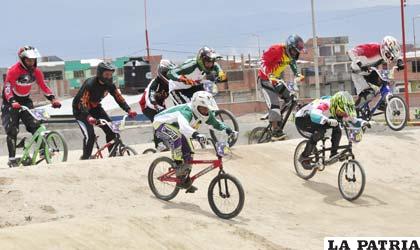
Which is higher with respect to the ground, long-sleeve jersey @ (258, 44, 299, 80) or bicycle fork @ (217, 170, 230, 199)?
long-sleeve jersey @ (258, 44, 299, 80)

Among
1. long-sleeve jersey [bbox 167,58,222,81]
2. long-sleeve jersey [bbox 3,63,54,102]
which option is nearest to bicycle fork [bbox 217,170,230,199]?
long-sleeve jersey [bbox 167,58,222,81]

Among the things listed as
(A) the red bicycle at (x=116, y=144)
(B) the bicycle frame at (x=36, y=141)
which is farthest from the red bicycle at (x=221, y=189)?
(B) the bicycle frame at (x=36, y=141)

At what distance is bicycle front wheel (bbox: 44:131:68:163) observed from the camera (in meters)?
12.3

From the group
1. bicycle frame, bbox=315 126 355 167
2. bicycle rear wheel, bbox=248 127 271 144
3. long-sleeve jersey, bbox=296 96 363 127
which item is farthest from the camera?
bicycle rear wheel, bbox=248 127 271 144

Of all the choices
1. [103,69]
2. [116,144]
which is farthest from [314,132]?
[103,69]

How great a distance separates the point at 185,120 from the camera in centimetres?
995

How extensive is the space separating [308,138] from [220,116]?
6.18 feet

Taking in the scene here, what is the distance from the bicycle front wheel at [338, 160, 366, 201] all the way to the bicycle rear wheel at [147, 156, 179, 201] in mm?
3123

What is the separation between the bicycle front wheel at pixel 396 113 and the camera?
15508 mm

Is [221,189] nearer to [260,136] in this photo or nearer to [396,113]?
[260,136]

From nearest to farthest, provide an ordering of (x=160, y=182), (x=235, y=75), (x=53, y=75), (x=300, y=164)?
(x=160, y=182) → (x=300, y=164) → (x=235, y=75) → (x=53, y=75)

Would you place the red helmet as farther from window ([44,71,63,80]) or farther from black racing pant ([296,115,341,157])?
window ([44,71,63,80])

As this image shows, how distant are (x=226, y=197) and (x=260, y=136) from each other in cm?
586

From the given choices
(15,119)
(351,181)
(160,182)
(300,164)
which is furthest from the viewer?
(300,164)
